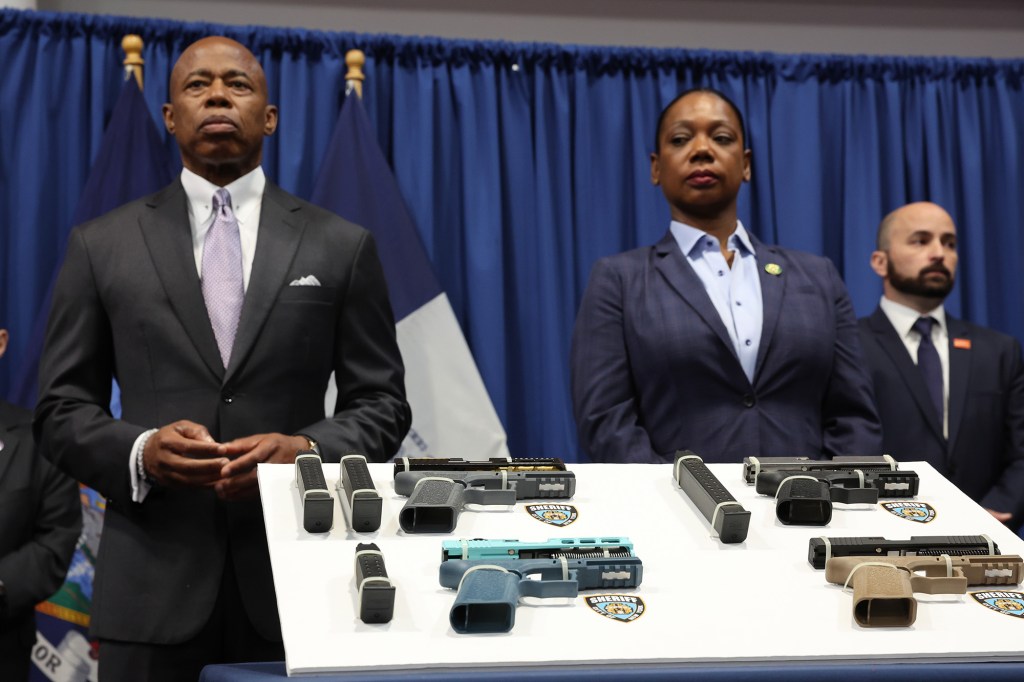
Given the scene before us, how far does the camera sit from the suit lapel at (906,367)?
4.07m

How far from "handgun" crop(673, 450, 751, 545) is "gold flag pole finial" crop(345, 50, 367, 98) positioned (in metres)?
2.91

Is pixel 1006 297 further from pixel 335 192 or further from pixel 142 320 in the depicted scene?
pixel 142 320

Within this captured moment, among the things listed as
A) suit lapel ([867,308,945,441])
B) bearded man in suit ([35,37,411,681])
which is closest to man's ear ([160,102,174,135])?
bearded man in suit ([35,37,411,681])

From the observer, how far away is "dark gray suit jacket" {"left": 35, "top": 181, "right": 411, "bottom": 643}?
2.58 meters

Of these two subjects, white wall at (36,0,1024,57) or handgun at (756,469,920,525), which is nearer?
handgun at (756,469,920,525)

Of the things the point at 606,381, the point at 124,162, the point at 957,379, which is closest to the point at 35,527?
the point at 124,162

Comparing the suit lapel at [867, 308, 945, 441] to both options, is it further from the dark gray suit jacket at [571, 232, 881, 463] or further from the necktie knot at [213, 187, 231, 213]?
the necktie knot at [213, 187, 231, 213]

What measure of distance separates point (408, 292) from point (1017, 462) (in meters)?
2.09

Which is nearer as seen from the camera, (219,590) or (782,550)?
(782,550)

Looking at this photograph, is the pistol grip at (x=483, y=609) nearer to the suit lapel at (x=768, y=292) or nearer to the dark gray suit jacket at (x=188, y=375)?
the dark gray suit jacket at (x=188, y=375)

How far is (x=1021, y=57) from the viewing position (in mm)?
5703

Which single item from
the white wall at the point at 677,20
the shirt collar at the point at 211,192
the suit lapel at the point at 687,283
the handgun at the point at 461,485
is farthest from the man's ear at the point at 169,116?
the white wall at the point at 677,20

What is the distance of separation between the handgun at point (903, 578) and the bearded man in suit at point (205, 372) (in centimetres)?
111

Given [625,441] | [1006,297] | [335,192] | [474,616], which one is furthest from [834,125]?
[474,616]
